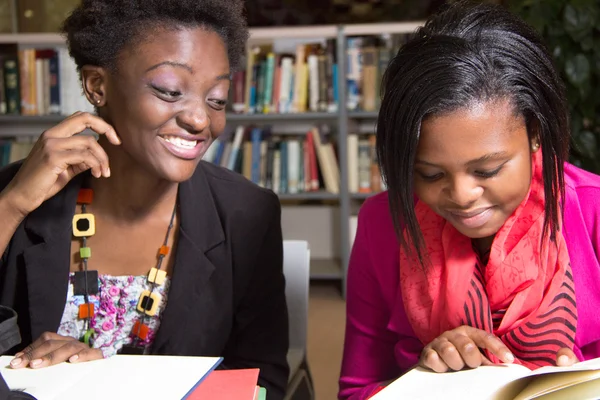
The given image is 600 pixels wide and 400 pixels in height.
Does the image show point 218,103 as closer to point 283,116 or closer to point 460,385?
point 460,385

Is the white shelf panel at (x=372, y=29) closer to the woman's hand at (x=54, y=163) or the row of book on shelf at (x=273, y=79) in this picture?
the row of book on shelf at (x=273, y=79)

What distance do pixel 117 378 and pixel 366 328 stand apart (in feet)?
1.75

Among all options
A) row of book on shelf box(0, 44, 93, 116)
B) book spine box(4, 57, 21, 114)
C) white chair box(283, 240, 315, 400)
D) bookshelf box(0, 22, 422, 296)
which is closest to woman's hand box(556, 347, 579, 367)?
white chair box(283, 240, 315, 400)

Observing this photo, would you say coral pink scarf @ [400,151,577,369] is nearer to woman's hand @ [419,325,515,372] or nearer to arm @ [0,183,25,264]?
woman's hand @ [419,325,515,372]

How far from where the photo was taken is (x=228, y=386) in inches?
32.6

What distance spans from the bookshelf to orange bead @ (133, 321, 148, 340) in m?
2.63

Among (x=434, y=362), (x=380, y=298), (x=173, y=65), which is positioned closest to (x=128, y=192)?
(x=173, y=65)

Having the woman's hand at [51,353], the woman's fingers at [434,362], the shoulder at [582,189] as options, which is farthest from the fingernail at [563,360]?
the woman's hand at [51,353]

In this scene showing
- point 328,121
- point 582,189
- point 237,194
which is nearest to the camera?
point 582,189

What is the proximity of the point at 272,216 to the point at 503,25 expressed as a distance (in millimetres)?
642

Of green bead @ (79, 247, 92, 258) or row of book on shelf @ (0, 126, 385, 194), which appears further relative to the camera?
row of book on shelf @ (0, 126, 385, 194)

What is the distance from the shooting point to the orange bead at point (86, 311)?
1351 mm

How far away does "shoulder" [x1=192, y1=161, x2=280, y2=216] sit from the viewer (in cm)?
147

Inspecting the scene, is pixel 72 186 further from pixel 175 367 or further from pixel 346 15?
pixel 346 15
